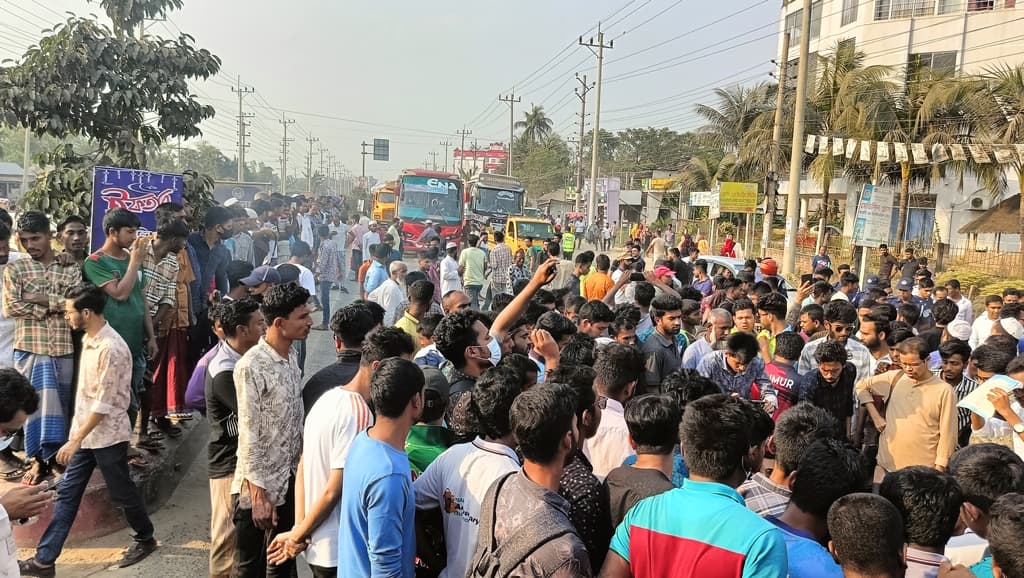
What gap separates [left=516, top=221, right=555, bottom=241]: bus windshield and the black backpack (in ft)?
66.0

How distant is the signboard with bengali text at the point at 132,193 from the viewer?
6.89m

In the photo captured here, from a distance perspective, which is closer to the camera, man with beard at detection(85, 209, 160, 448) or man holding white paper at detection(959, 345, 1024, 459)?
man holding white paper at detection(959, 345, 1024, 459)

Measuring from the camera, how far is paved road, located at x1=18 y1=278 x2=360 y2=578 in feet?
14.0

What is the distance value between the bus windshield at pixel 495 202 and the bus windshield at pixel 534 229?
5.90 metres

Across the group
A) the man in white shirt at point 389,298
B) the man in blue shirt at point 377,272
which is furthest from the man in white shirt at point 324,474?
the man in blue shirt at point 377,272

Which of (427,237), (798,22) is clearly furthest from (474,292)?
(798,22)

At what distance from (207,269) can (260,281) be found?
3.46 feet

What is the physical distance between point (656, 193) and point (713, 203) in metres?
22.0

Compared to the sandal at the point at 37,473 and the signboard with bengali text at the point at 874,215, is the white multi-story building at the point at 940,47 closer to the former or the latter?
the signboard with bengali text at the point at 874,215

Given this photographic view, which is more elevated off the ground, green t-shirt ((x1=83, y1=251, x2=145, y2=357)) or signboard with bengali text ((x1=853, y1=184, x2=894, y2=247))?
signboard with bengali text ((x1=853, y1=184, x2=894, y2=247))

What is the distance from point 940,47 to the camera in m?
28.9

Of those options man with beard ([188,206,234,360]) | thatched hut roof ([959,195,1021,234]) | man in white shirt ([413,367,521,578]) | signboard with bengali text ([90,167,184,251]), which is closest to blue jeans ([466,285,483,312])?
man with beard ([188,206,234,360])

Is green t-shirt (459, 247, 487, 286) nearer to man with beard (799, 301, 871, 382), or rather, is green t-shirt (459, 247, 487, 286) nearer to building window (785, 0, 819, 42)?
→ man with beard (799, 301, 871, 382)

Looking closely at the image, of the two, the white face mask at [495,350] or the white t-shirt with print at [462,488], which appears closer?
the white t-shirt with print at [462,488]
